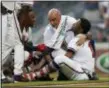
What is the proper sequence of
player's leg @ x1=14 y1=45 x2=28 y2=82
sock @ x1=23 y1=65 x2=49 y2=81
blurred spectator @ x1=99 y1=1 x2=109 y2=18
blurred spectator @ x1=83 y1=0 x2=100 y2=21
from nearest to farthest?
player's leg @ x1=14 y1=45 x2=28 y2=82 < sock @ x1=23 y1=65 x2=49 y2=81 < blurred spectator @ x1=83 y1=0 x2=100 y2=21 < blurred spectator @ x1=99 y1=1 x2=109 y2=18

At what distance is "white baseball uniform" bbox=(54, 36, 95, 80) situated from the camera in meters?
9.30

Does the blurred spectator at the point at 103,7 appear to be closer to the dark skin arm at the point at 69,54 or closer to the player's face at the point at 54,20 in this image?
the player's face at the point at 54,20

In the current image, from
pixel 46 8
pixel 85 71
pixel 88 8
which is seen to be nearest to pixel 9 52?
pixel 85 71

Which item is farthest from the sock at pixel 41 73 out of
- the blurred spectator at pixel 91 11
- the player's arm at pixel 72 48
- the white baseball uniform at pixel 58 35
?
the blurred spectator at pixel 91 11

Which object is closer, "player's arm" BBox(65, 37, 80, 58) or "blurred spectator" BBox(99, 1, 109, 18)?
"player's arm" BBox(65, 37, 80, 58)

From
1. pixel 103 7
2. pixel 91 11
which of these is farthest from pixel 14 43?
pixel 103 7

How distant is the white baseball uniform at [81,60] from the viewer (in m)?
9.30

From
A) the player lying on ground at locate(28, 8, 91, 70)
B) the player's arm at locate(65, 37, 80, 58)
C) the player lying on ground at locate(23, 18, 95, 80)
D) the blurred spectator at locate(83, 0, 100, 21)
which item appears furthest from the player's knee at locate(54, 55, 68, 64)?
the blurred spectator at locate(83, 0, 100, 21)

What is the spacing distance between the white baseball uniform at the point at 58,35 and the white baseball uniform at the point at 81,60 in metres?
0.30

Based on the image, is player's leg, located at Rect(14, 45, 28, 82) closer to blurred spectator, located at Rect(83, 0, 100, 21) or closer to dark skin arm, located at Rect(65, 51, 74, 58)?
dark skin arm, located at Rect(65, 51, 74, 58)

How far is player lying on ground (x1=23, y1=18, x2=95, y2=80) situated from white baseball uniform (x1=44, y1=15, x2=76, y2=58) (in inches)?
6.8

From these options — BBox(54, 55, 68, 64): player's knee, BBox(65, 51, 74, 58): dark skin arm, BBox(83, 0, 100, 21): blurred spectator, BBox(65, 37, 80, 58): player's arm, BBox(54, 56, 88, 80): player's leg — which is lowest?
BBox(83, 0, 100, 21): blurred spectator

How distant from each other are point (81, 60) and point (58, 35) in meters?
0.53

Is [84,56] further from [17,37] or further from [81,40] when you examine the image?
[17,37]
